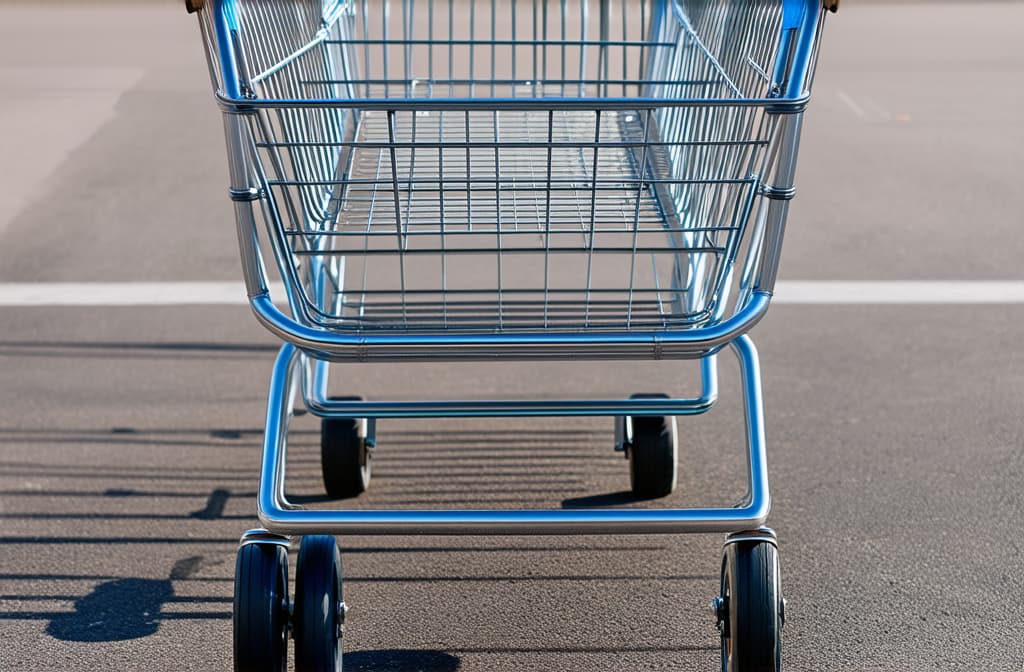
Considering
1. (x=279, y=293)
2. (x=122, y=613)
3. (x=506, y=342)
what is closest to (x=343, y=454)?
(x=122, y=613)

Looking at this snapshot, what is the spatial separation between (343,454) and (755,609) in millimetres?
1347

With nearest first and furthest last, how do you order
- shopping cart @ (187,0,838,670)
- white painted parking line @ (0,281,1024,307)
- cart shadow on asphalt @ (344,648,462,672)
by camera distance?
shopping cart @ (187,0,838,670)
cart shadow on asphalt @ (344,648,462,672)
white painted parking line @ (0,281,1024,307)

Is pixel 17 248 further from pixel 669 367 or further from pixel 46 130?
pixel 669 367

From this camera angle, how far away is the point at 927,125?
8062mm

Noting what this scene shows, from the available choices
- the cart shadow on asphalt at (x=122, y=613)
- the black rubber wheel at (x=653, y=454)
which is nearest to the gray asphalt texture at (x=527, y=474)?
the cart shadow on asphalt at (x=122, y=613)

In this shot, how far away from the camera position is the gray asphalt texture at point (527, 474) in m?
2.80

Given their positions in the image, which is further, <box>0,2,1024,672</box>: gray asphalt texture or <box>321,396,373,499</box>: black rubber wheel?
<box>321,396,373,499</box>: black rubber wheel

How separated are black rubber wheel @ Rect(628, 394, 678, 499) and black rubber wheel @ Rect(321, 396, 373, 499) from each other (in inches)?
29.8

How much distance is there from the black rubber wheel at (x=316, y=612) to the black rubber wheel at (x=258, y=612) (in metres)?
0.04

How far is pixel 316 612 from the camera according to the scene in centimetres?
233

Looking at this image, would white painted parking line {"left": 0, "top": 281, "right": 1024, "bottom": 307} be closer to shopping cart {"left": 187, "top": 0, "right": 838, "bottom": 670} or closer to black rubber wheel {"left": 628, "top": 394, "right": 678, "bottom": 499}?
black rubber wheel {"left": 628, "top": 394, "right": 678, "bottom": 499}

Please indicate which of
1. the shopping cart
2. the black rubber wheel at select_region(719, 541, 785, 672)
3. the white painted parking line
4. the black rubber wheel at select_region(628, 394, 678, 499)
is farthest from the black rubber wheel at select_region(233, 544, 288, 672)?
the white painted parking line

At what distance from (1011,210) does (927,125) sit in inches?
81.6

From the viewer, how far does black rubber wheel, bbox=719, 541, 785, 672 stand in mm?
2301
